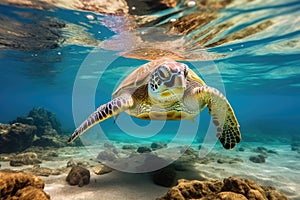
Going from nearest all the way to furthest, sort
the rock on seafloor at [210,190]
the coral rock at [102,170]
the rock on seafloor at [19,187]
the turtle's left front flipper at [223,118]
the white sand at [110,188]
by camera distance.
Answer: the rock on seafloor at [19,187] < the rock on seafloor at [210,190] < the turtle's left front flipper at [223,118] < the white sand at [110,188] < the coral rock at [102,170]

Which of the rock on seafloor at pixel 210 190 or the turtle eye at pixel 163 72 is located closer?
the rock on seafloor at pixel 210 190

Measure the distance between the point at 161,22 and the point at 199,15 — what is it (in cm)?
175

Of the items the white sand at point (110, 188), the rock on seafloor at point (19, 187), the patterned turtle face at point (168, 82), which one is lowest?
the white sand at point (110, 188)

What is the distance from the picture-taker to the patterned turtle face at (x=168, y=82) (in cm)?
410

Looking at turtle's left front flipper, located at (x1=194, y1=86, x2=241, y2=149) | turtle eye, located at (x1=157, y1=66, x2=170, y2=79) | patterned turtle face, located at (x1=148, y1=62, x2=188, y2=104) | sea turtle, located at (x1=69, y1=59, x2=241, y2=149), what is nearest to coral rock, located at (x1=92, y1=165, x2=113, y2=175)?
sea turtle, located at (x1=69, y1=59, x2=241, y2=149)

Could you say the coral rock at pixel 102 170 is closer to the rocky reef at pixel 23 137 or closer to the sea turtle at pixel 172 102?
the sea turtle at pixel 172 102

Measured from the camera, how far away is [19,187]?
3.45m

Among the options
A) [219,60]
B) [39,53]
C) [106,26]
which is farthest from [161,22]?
[39,53]

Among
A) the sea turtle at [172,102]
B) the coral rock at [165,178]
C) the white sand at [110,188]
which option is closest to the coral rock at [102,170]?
the white sand at [110,188]

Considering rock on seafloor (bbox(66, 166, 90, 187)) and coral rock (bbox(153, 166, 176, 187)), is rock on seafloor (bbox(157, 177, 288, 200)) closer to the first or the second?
coral rock (bbox(153, 166, 176, 187))

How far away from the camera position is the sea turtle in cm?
425

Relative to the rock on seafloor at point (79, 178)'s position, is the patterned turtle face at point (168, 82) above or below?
above

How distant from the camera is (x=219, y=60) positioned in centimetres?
1781

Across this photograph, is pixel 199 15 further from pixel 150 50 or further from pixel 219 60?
pixel 219 60
